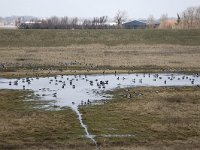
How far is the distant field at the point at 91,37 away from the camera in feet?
215

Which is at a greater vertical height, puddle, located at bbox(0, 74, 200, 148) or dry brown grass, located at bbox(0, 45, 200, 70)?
dry brown grass, located at bbox(0, 45, 200, 70)

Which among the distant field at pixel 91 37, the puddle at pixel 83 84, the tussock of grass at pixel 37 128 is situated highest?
the distant field at pixel 91 37

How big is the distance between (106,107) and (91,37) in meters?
43.7

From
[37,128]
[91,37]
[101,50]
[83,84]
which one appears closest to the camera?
[37,128]

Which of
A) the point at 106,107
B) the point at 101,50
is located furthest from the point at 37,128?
the point at 101,50

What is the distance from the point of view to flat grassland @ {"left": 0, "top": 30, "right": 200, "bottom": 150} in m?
19.5

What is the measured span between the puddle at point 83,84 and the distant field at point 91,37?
84.7ft

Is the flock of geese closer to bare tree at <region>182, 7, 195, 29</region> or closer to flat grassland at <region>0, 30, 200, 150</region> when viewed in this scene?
flat grassland at <region>0, 30, 200, 150</region>

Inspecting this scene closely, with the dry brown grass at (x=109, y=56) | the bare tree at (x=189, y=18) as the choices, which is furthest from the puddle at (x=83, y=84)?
the bare tree at (x=189, y=18)

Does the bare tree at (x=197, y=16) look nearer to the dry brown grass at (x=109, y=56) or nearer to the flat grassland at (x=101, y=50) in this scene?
the flat grassland at (x=101, y=50)

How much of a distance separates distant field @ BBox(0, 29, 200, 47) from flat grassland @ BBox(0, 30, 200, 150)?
194 cm

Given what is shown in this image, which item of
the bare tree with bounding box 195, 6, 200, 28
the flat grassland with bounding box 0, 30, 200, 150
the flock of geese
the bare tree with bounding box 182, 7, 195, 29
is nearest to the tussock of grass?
the flat grassland with bounding box 0, 30, 200, 150

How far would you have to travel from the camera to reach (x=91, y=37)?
69500 millimetres

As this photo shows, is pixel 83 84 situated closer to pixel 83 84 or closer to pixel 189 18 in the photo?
pixel 83 84
